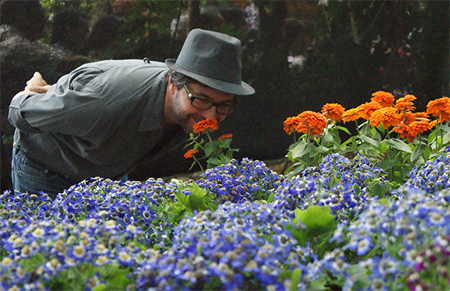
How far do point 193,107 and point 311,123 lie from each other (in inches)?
22.9

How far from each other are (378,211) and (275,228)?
0.24 meters

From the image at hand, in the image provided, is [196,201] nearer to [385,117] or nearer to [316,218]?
[316,218]

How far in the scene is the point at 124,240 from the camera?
106 cm

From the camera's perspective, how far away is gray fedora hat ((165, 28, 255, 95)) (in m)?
1.94

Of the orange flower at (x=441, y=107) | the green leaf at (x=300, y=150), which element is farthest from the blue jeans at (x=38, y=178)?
the orange flower at (x=441, y=107)

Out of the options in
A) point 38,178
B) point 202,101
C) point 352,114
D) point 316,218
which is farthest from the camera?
point 38,178

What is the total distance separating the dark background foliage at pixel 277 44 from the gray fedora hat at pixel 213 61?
7.37 ft

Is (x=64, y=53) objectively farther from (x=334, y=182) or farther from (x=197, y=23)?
(x=334, y=182)

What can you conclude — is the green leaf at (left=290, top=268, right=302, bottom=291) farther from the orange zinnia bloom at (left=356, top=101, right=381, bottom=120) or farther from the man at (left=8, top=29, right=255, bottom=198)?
the orange zinnia bloom at (left=356, top=101, right=381, bottom=120)

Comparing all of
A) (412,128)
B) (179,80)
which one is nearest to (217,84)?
(179,80)

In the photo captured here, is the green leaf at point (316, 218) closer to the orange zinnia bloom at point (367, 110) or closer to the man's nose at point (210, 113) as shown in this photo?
the man's nose at point (210, 113)

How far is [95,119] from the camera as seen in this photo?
2.04 meters

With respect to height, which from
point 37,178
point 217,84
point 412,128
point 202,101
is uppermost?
point 217,84

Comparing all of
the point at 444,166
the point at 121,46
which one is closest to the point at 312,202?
the point at 444,166
